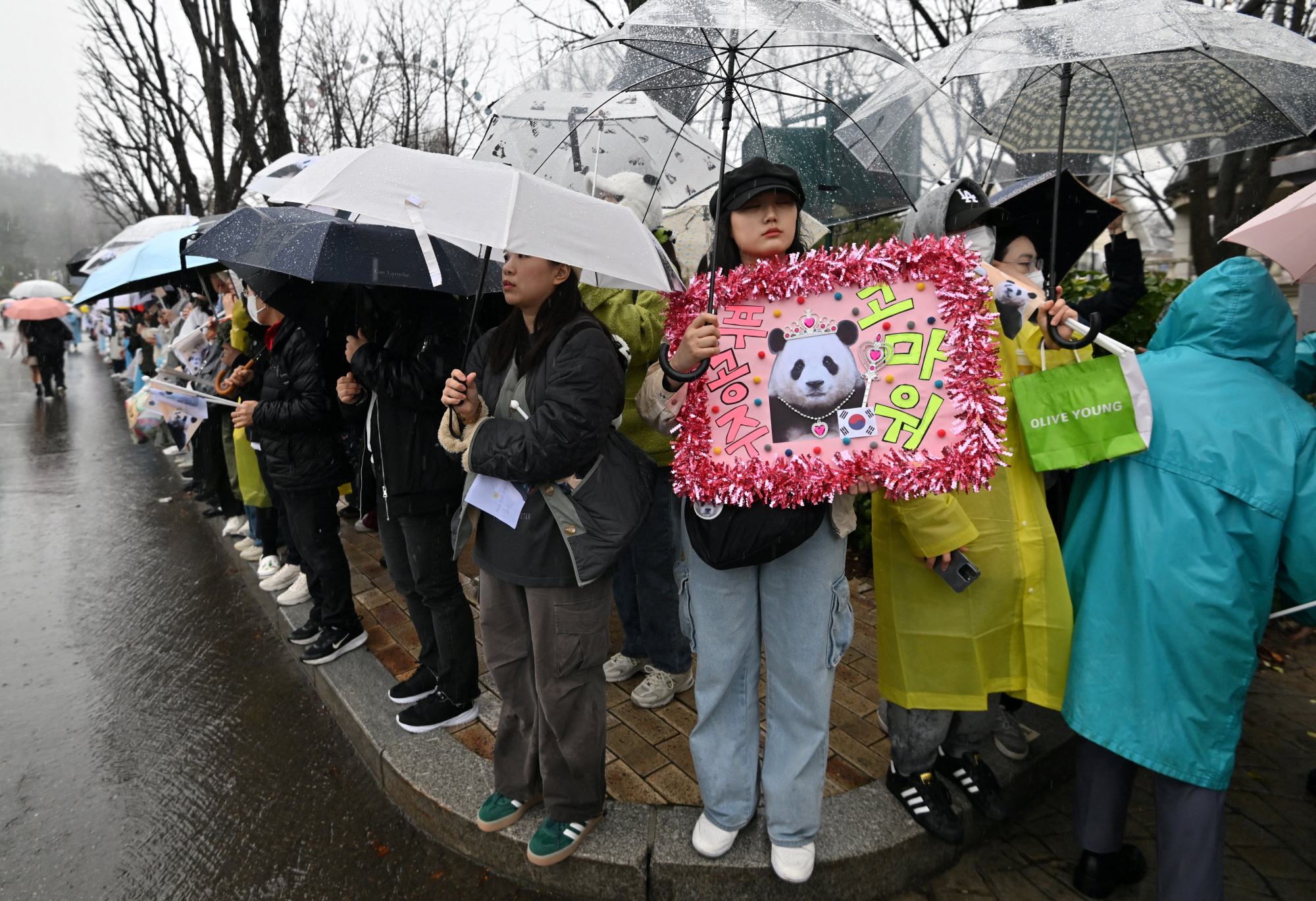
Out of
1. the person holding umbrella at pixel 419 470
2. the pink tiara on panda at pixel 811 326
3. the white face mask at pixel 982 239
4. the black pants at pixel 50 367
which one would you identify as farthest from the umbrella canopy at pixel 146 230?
the black pants at pixel 50 367

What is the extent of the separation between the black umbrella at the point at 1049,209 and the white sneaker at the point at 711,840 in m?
2.19

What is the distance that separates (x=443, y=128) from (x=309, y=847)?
14538 mm

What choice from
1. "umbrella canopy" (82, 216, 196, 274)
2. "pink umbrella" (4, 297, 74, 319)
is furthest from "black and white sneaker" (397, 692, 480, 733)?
"pink umbrella" (4, 297, 74, 319)

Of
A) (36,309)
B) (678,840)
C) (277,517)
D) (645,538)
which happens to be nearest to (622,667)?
(645,538)

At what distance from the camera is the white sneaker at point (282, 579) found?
4.83 metres

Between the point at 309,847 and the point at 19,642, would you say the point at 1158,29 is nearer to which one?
the point at 309,847

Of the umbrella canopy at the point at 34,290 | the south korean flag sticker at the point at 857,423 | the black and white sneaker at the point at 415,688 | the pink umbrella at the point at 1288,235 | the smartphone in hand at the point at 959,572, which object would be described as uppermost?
the pink umbrella at the point at 1288,235

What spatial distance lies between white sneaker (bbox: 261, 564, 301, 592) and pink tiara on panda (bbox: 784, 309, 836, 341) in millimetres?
4024

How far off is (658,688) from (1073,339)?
2125 millimetres

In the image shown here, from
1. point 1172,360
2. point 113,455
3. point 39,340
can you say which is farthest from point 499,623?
point 39,340

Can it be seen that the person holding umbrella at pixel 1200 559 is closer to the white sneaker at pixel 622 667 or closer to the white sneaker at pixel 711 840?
the white sneaker at pixel 711 840

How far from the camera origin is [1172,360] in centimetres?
224

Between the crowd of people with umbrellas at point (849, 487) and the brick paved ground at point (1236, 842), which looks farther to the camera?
the brick paved ground at point (1236, 842)

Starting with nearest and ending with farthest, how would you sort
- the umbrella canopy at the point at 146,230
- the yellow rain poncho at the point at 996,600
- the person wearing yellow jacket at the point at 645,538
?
1. the yellow rain poncho at the point at 996,600
2. the person wearing yellow jacket at the point at 645,538
3. the umbrella canopy at the point at 146,230
